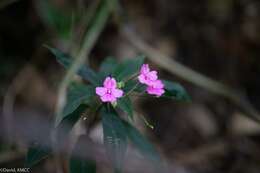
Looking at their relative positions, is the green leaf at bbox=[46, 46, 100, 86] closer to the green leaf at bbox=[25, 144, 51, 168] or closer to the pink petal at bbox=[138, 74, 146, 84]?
the pink petal at bbox=[138, 74, 146, 84]

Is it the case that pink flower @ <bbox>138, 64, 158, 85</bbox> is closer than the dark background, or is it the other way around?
pink flower @ <bbox>138, 64, 158, 85</bbox>

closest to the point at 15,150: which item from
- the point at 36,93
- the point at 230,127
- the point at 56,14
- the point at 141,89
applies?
the point at 36,93

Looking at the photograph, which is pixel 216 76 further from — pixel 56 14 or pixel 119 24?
pixel 56 14

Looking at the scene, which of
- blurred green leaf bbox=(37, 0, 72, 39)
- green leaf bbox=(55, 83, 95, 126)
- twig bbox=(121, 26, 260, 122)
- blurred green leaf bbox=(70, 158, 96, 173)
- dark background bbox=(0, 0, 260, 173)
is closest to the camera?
green leaf bbox=(55, 83, 95, 126)

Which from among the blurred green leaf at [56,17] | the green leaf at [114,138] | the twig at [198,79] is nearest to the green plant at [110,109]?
the green leaf at [114,138]

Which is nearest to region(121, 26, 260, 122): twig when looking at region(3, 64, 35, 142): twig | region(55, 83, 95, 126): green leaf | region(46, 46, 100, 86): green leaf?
region(3, 64, 35, 142): twig
